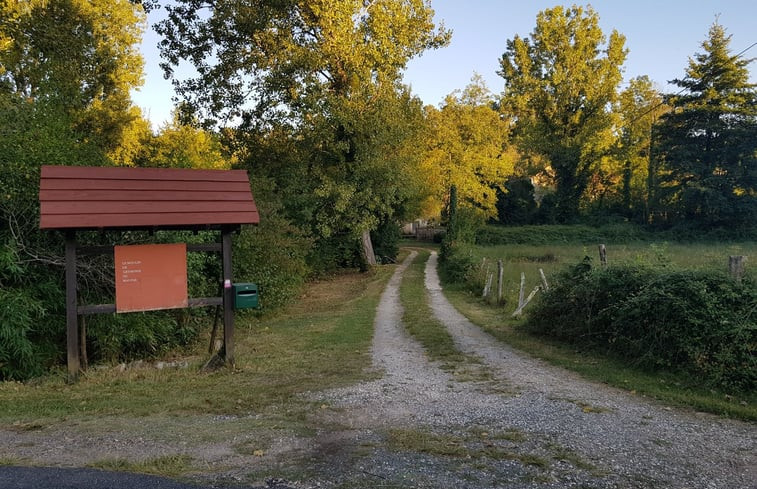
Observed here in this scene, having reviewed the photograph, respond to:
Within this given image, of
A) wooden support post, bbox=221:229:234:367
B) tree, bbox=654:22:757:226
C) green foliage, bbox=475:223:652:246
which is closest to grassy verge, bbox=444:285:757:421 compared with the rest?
wooden support post, bbox=221:229:234:367

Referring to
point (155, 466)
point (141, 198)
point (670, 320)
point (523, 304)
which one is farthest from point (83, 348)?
point (523, 304)

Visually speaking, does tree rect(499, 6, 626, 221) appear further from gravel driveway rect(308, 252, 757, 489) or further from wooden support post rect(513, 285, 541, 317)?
gravel driveway rect(308, 252, 757, 489)

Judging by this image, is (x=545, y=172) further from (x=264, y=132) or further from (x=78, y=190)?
(x=78, y=190)

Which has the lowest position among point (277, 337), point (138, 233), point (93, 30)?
point (277, 337)

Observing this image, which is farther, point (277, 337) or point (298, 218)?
point (298, 218)

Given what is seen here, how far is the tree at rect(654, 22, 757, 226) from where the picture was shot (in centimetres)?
4344

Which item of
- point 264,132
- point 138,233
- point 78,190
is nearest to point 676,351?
point 78,190

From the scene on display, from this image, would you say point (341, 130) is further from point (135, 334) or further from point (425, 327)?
point (135, 334)

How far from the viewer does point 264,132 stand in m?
26.1

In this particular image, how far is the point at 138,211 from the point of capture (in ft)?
26.3

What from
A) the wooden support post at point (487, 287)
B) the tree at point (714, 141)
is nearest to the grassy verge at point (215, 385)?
the wooden support post at point (487, 287)

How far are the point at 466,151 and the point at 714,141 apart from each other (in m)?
22.1

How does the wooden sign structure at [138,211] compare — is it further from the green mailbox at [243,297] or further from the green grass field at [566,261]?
the green grass field at [566,261]

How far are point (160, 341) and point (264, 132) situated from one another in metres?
16.9
